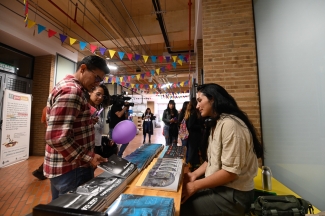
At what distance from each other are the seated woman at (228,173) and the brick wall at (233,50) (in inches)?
60.4

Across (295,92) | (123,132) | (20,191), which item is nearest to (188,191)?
(123,132)

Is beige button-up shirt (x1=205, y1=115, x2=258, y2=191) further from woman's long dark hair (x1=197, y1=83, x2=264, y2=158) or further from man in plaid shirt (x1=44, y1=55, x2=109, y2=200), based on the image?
man in plaid shirt (x1=44, y1=55, x2=109, y2=200)

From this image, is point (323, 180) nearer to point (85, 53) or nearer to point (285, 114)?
point (285, 114)

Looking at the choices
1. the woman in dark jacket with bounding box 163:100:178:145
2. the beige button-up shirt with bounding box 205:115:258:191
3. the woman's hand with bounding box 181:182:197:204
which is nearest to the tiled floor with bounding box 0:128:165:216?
the woman's hand with bounding box 181:182:197:204

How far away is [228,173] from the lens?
1044 millimetres

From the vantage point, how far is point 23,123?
438 cm

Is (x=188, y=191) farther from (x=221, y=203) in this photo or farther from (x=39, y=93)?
(x=39, y=93)

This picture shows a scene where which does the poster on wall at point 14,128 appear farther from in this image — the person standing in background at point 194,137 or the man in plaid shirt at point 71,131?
the person standing in background at point 194,137

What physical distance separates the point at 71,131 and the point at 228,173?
103 centimetres

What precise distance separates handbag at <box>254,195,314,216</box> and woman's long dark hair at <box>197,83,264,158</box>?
31 cm

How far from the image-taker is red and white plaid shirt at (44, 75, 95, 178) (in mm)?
895

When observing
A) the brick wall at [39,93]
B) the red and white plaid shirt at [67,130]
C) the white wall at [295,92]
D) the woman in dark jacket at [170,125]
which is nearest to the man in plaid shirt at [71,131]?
the red and white plaid shirt at [67,130]

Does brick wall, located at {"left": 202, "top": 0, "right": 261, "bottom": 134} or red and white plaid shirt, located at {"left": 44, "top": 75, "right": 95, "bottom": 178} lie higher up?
brick wall, located at {"left": 202, "top": 0, "right": 261, "bottom": 134}

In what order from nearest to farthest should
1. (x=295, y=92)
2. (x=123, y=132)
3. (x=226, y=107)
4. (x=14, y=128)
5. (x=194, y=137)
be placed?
(x=226, y=107)
(x=295, y=92)
(x=123, y=132)
(x=194, y=137)
(x=14, y=128)
